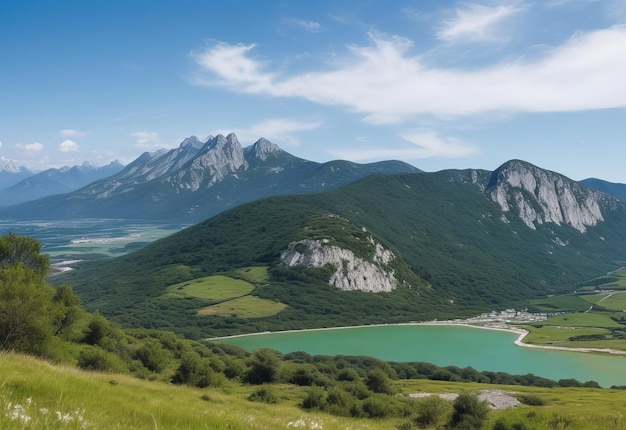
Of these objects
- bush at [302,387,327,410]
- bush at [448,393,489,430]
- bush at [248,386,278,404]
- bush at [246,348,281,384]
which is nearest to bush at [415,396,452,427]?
bush at [448,393,489,430]

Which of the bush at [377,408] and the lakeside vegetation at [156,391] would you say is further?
the bush at [377,408]

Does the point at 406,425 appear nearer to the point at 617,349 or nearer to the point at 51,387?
the point at 51,387

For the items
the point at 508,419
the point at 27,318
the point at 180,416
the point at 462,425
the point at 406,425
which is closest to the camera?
the point at 180,416

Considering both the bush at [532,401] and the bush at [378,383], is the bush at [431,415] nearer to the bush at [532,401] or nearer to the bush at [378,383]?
the bush at [378,383]

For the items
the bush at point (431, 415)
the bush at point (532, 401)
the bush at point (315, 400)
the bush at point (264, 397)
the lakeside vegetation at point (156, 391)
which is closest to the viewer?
the lakeside vegetation at point (156, 391)

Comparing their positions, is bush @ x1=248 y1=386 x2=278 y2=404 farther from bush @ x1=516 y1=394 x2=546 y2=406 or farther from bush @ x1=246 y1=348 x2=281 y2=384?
bush @ x1=516 y1=394 x2=546 y2=406

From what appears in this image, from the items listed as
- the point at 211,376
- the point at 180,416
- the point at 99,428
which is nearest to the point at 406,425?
the point at 180,416

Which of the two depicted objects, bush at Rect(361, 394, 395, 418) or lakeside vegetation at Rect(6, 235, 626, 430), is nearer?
lakeside vegetation at Rect(6, 235, 626, 430)

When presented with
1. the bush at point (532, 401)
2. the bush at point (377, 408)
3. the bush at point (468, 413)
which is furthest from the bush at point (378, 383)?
the bush at point (468, 413)

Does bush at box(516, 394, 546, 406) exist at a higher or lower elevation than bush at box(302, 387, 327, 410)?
lower

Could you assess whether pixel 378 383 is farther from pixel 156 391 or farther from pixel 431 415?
pixel 156 391

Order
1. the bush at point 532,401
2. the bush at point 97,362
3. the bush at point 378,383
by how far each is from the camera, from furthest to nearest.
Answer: the bush at point 532,401 → the bush at point 378,383 → the bush at point 97,362
